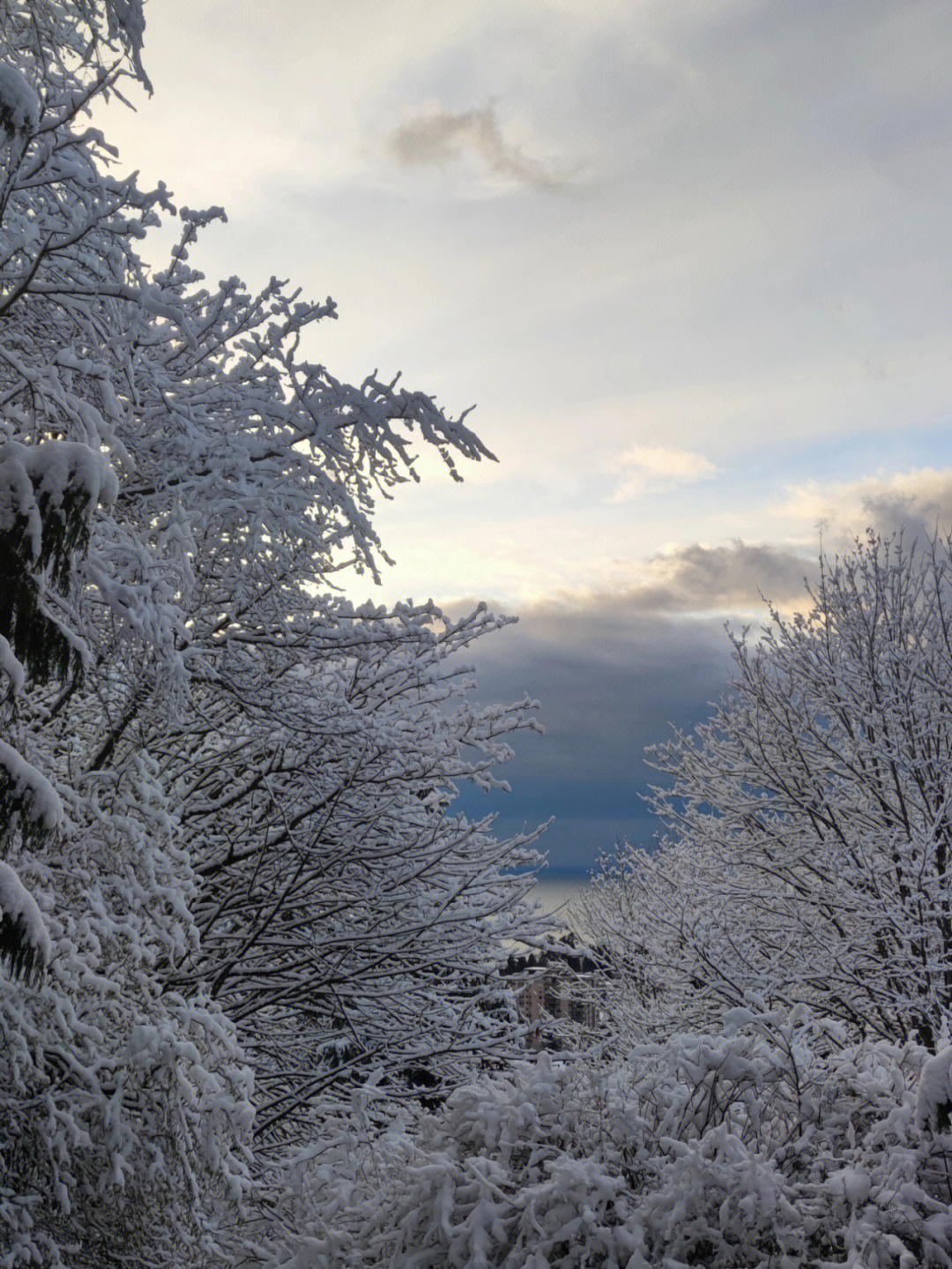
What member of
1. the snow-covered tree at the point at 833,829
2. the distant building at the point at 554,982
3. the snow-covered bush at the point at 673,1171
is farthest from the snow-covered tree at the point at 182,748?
the snow-covered tree at the point at 833,829

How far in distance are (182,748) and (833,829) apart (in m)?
7.04

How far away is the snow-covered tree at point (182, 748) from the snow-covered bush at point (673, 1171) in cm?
132

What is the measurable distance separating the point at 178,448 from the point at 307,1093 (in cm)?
450

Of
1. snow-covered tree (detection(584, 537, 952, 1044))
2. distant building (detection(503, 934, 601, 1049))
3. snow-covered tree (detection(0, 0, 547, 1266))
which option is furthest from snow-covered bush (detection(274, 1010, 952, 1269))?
snow-covered tree (detection(584, 537, 952, 1044))

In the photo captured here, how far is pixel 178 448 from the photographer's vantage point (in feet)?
20.0

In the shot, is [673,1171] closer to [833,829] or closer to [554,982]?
[833,829]

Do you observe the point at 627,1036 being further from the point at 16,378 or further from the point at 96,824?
the point at 16,378

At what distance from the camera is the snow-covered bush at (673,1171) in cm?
365

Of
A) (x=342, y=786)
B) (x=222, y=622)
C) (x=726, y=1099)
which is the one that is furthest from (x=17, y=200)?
(x=726, y=1099)

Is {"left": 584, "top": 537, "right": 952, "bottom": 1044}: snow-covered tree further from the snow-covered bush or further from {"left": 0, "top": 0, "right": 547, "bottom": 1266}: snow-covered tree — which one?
the snow-covered bush

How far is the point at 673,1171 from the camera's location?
3826 mm

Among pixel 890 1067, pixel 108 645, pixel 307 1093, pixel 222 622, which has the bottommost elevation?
pixel 307 1093

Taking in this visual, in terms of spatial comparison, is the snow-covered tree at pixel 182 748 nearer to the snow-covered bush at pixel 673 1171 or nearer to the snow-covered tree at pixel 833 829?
the snow-covered bush at pixel 673 1171

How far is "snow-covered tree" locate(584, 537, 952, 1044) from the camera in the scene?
959 centimetres
